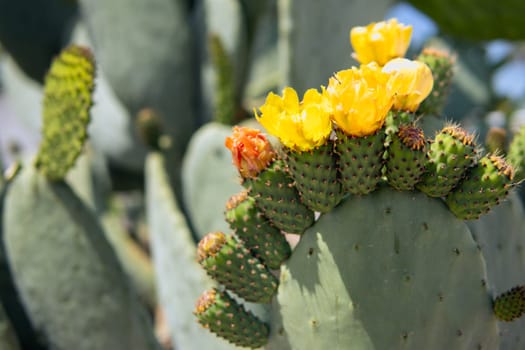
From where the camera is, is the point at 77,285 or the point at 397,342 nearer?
the point at 397,342

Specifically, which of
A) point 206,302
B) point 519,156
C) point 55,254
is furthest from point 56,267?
point 519,156

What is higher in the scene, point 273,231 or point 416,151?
point 416,151

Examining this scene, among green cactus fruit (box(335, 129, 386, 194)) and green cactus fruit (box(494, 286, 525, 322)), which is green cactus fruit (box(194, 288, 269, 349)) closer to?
green cactus fruit (box(335, 129, 386, 194))

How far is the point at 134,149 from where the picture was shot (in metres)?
3.51

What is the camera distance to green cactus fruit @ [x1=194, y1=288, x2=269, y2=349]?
1371mm

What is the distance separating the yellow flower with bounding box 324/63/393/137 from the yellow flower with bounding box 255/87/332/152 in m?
0.02

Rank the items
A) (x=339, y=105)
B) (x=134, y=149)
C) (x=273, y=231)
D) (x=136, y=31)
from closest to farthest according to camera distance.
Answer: (x=339, y=105)
(x=273, y=231)
(x=136, y=31)
(x=134, y=149)

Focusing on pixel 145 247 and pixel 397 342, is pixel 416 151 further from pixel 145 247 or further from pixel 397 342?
pixel 145 247

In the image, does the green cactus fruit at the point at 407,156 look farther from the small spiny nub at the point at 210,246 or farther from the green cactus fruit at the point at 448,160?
the small spiny nub at the point at 210,246

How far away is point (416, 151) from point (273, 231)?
0.33 metres

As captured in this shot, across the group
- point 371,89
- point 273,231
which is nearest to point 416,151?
point 371,89

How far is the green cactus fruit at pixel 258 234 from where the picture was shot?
1.37 metres

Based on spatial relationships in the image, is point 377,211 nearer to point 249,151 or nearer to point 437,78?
point 249,151

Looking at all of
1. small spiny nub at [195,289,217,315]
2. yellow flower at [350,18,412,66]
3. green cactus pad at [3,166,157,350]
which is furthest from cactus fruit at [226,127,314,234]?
green cactus pad at [3,166,157,350]
